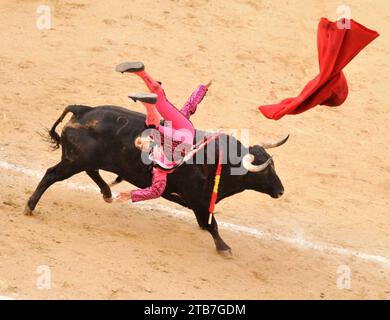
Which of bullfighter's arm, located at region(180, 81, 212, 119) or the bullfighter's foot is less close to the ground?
bullfighter's arm, located at region(180, 81, 212, 119)

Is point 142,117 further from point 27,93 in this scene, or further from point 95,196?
point 27,93

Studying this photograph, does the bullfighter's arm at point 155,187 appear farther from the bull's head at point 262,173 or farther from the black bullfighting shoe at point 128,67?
the black bullfighting shoe at point 128,67

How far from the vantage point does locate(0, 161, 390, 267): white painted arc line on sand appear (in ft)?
32.9

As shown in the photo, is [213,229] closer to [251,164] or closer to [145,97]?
[251,164]

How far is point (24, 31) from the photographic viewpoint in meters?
13.5

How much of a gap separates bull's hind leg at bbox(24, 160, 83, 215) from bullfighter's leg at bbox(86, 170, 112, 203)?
0.35m

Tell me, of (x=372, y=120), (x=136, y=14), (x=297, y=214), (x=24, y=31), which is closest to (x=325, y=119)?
(x=372, y=120)

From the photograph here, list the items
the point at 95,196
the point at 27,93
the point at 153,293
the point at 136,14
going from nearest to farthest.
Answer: the point at 153,293
the point at 95,196
the point at 27,93
the point at 136,14

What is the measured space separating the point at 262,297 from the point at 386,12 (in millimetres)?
7852

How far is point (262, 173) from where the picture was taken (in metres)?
9.25

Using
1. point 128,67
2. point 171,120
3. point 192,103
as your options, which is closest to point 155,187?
point 171,120

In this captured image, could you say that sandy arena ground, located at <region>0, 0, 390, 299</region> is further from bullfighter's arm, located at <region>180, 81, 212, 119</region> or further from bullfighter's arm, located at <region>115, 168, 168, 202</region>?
bullfighter's arm, located at <region>180, 81, 212, 119</region>

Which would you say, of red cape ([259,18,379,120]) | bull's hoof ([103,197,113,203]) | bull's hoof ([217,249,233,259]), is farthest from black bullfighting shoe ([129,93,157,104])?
bull's hoof ([217,249,233,259])

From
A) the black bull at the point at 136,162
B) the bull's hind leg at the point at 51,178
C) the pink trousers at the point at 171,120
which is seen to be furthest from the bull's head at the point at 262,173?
the bull's hind leg at the point at 51,178
